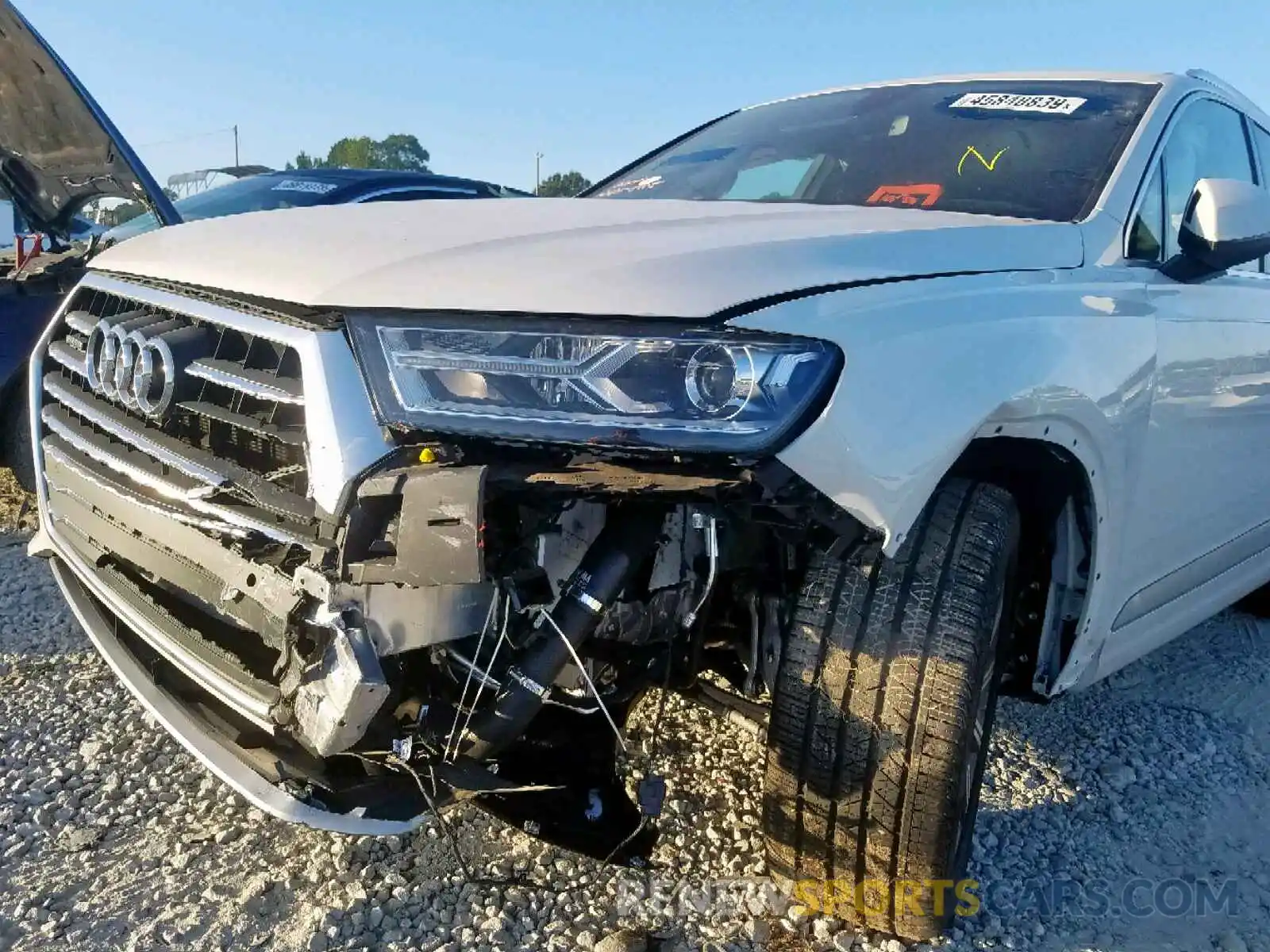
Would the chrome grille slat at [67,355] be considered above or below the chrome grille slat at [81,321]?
below

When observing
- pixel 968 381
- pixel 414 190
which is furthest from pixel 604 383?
pixel 414 190

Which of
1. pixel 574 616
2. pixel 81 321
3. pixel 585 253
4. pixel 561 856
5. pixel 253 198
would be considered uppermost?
pixel 253 198

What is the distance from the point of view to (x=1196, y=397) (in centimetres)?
247

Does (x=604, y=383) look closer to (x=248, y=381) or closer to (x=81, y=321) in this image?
(x=248, y=381)

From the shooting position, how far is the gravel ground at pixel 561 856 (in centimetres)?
200

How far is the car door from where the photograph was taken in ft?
7.80

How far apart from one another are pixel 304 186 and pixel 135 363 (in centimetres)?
420

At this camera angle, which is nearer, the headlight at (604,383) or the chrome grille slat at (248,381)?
the headlight at (604,383)

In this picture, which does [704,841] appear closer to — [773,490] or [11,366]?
[773,490]

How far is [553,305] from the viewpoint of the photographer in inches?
61.0

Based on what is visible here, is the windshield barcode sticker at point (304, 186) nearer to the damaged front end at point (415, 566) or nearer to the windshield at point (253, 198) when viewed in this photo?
the windshield at point (253, 198)

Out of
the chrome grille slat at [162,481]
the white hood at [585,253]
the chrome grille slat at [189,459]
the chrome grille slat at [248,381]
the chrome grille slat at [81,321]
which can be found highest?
the white hood at [585,253]

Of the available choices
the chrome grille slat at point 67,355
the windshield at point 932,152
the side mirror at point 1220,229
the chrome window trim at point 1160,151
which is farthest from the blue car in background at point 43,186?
the side mirror at point 1220,229

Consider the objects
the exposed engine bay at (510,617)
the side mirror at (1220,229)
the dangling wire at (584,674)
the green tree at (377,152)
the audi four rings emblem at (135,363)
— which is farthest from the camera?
the green tree at (377,152)
